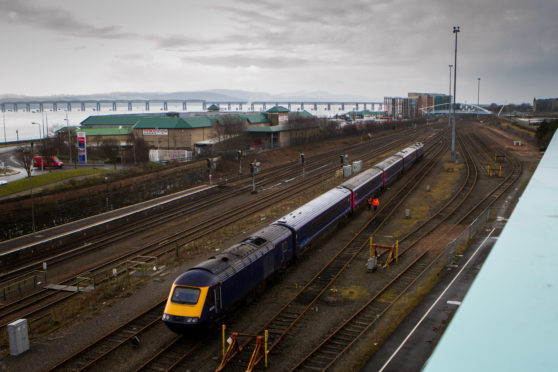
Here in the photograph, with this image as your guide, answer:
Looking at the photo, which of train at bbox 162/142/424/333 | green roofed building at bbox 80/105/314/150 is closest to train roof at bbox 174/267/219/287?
train at bbox 162/142/424/333

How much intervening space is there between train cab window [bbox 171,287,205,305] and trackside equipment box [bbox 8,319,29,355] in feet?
20.9

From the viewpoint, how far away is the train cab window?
662 inches

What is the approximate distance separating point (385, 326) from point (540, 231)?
1340 centimetres

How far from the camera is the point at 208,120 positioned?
267 feet

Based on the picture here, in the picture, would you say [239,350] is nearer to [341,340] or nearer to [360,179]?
[341,340]

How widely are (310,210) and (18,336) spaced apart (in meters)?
17.1

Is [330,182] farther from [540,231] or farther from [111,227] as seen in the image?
[540,231]

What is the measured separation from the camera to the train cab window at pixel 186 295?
55.2 feet

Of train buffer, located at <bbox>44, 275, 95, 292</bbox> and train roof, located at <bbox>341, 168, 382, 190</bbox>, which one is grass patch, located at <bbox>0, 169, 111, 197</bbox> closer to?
train buffer, located at <bbox>44, 275, 95, 292</bbox>

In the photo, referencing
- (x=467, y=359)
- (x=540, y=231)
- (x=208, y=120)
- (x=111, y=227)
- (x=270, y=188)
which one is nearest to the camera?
(x=467, y=359)

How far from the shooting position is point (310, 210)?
28.0 meters

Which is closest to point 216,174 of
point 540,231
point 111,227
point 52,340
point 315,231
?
point 111,227

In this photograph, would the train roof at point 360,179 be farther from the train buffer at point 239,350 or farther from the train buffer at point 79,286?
the train buffer at point 239,350

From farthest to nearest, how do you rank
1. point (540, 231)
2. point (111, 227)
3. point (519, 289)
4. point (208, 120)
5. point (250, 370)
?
→ point (208, 120), point (111, 227), point (250, 370), point (540, 231), point (519, 289)
